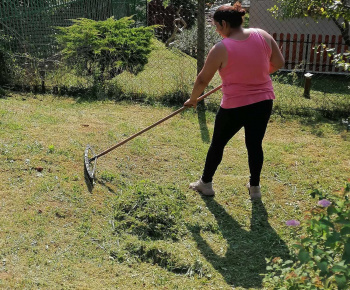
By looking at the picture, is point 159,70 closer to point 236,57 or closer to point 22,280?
point 236,57

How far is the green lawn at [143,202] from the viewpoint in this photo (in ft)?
13.0

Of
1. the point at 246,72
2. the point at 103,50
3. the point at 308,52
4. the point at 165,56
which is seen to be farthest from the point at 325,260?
the point at 308,52

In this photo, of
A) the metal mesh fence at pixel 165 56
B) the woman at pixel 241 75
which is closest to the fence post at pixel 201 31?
the metal mesh fence at pixel 165 56

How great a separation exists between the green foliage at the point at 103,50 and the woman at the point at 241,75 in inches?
158

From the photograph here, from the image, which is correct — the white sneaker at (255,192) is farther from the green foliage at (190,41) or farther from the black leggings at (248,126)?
the green foliage at (190,41)

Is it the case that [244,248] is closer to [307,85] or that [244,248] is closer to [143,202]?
[143,202]

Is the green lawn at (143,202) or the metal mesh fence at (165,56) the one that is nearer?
the green lawn at (143,202)

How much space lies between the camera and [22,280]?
3646 millimetres

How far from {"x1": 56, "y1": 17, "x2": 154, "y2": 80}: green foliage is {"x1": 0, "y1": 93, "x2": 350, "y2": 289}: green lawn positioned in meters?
1.38

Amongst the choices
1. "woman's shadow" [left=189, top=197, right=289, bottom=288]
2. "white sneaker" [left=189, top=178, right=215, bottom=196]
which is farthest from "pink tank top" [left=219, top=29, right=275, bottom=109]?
"woman's shadow" [left=189, top=197, right=289, bottom=288]

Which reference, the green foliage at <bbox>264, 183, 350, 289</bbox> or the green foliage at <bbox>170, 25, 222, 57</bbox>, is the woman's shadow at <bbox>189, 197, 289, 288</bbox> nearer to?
the green foliage at <bbox>264, 183, 350, 289</bbox>

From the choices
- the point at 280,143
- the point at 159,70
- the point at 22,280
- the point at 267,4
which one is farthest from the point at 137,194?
the point at 267,4

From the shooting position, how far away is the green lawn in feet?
13.0

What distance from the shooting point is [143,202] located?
15.7 ft
